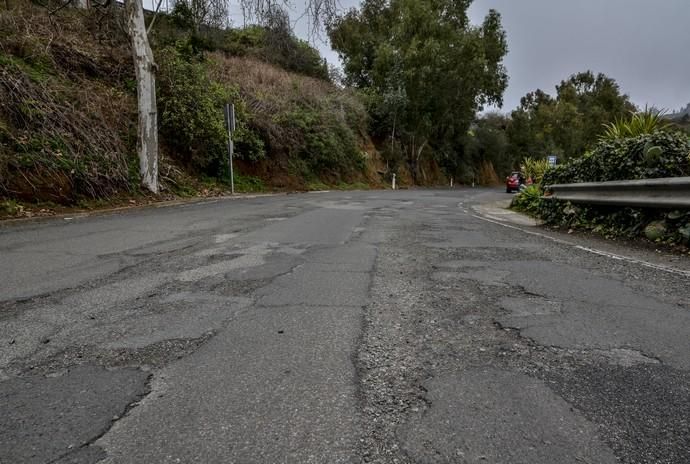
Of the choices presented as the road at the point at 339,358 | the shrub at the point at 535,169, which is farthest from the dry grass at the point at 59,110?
the shrub at the point at 535,169

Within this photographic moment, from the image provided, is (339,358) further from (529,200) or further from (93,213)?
(529,200)

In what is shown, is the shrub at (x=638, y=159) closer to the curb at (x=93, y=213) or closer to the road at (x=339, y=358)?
the road at (x=339, y=358)

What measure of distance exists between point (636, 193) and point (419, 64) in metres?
26.9

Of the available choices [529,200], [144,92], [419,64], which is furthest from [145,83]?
[419,64]

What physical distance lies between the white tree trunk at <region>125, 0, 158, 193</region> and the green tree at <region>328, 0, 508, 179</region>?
1814 centimetres

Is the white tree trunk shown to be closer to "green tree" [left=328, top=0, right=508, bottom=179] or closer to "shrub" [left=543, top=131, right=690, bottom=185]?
"shrub" [left=543, top=131, right=690, bottom=185]

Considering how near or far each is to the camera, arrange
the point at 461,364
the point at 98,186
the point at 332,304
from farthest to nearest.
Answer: the point at 98,186
the point at 332,304
the point at 461,364

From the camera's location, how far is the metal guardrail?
6170 mm

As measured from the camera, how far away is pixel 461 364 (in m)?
2.62

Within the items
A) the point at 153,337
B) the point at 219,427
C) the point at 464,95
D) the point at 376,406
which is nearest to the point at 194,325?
the point at 153,337

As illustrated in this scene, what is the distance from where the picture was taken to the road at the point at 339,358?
1862mm

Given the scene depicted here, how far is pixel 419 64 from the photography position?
3175cm

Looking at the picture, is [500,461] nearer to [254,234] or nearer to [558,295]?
[558,295]

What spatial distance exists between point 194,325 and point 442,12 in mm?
37573
